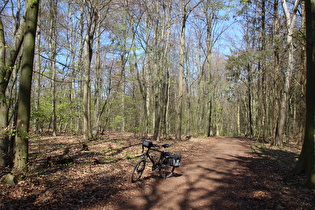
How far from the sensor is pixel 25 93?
557 centimetres

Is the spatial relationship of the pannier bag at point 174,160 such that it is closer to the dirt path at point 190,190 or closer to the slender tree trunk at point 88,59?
the dirt path at point 190,190

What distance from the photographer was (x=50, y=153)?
9.29 meters

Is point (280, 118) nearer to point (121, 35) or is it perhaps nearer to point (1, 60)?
point (121, 35)

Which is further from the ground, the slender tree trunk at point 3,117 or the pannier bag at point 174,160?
the slender tree trunk at point 3,117

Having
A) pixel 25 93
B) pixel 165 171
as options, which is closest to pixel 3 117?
pixel 25 93

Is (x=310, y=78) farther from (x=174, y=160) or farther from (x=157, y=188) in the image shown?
(x=157, y=188)

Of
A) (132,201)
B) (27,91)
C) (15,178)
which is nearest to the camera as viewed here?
(132,201)

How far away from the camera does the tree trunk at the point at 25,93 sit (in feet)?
18.1

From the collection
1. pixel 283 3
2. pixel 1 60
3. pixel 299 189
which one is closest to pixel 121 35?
pixel 1 60

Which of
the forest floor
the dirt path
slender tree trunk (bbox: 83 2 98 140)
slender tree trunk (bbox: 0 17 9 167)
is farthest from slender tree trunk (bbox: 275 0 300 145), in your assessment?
slender tree trunk (bbox: 0 17 9 167)

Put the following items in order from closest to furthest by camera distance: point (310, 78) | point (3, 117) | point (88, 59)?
point (310, 78) < point (3, 117) < point (88, 59)

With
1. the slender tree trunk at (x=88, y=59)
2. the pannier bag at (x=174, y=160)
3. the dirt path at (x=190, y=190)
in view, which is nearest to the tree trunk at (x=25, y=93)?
the dirt path at (x=190, y=190)

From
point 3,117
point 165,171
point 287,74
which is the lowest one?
point 165,171

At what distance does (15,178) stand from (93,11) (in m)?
10.3
